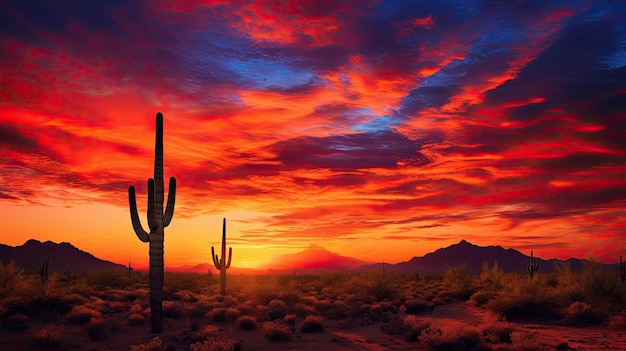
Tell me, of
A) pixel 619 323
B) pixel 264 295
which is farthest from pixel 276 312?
pixel 619 323

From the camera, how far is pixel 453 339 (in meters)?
18.2

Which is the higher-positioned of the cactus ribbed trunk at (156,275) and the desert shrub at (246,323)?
the cactus ribbed trunk at (156,275)

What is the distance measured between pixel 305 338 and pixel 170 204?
8.44 metres

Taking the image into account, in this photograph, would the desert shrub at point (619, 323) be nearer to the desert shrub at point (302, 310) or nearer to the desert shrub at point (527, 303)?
the desert shrub at point (527, 303)

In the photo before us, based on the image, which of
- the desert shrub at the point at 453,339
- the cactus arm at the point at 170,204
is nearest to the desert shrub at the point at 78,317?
the cactus arm at the point at 170,204

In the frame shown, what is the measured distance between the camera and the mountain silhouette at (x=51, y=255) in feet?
566

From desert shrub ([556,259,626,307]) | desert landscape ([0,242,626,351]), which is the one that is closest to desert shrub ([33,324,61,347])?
desert landscape ([0,242,626,351])

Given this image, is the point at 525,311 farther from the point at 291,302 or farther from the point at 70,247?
the point at 70,247

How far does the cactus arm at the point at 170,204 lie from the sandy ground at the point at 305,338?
492 centimetres

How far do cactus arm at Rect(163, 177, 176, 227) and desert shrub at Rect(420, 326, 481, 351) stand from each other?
1179 centimetres

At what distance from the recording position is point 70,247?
195 m

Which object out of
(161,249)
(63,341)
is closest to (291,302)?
(161,249)

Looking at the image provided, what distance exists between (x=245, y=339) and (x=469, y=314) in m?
13.8

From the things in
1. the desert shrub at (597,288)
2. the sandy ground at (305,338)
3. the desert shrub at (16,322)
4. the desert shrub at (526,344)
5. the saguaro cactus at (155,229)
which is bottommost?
the sandy ground at (305,338)
